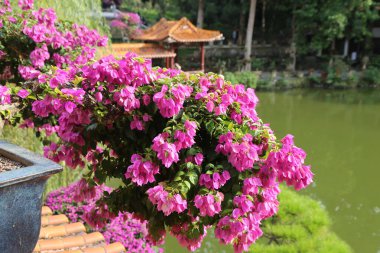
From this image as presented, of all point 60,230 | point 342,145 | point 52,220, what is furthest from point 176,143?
point 342,145

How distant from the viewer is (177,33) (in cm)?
1387

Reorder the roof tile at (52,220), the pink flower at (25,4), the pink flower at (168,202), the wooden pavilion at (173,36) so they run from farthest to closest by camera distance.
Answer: the wooden pavilion at (173,36), the pink flower at (25,4), the roof tile at (52,220), the pink flower at (168,202)

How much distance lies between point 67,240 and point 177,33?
1192cm

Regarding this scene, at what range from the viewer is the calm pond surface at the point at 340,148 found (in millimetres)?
5887

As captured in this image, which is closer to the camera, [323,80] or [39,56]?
[39,56]

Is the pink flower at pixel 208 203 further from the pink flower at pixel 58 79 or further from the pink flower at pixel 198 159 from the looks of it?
the pink flower at pixel 58 79

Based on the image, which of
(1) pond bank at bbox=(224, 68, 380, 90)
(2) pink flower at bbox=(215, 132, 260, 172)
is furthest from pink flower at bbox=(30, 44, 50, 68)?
(1) pond bank at bbox=(224, 68, 380, 90)

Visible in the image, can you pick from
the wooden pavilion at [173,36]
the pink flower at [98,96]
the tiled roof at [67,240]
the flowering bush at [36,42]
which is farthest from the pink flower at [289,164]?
the wooden pavilion at [173,36]

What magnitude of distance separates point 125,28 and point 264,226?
13086mm

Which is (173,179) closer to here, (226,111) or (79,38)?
(226,111)

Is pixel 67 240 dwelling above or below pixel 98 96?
below

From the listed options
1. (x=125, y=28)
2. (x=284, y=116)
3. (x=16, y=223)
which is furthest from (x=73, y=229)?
(x=125, y=28)

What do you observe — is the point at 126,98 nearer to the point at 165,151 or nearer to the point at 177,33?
the point at 165,151

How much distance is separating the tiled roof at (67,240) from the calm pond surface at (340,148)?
2.28 meters
